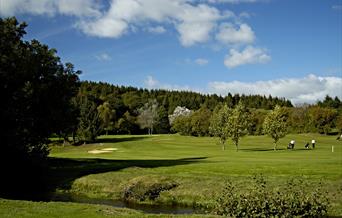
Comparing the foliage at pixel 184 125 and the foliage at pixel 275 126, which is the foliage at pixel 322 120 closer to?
the foliage at pixel 184 125

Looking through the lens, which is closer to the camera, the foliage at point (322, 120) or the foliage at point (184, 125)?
the foliage at point (322, 120)

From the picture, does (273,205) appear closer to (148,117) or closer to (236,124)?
(236,124)

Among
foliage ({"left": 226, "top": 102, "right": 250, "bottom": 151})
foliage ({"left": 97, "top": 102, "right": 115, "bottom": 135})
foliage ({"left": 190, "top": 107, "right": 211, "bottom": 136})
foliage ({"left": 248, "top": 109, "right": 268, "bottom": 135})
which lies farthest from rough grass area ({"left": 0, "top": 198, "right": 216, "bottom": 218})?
foliage ({"left": 248, "top": 109, "right": 268, "bottom": 135})

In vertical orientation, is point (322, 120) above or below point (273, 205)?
above

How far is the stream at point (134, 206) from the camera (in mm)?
27781

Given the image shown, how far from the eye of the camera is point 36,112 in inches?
1774

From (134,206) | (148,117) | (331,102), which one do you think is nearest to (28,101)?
(134,206)

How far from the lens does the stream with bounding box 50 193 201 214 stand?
2778 centimetres

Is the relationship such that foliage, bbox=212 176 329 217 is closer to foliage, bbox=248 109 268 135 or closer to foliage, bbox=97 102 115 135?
foliage, bbox=248 109 268 135

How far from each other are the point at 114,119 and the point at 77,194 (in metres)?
104

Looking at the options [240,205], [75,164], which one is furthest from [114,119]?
[240,205]

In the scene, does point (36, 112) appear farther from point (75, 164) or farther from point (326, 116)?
point (326, 116)

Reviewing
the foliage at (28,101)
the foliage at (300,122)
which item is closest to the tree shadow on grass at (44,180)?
the foliage at (28,101)

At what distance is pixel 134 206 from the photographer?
2989cm
